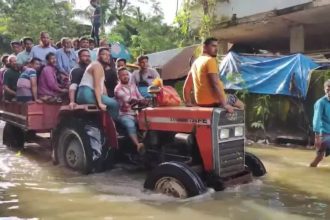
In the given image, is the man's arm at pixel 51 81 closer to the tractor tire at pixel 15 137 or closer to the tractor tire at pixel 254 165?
the tractor tire at pixel 15 137

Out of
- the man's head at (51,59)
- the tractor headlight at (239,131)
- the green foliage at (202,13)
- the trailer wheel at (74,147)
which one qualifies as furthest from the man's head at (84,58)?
the green foliage at (202,13)

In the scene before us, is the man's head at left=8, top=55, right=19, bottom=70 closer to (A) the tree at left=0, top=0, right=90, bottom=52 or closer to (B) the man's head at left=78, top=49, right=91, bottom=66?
(B) the man's head at left=78, top=49, right=91, bottom=66

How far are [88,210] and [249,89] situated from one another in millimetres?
8285

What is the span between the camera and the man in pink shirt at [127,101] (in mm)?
6802

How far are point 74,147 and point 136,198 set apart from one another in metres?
1.99

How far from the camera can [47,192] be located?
248 inches

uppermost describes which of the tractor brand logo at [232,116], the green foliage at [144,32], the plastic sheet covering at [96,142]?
the green foliage at [144,32]

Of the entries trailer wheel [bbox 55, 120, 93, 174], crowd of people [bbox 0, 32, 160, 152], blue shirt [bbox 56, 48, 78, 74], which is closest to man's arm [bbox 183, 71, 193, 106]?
crowd of people [bbox 0, 32, 160, 152]

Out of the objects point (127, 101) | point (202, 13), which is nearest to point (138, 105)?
point (127, 101)

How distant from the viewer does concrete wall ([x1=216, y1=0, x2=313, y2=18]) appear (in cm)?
1525

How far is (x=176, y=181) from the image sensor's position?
565cm

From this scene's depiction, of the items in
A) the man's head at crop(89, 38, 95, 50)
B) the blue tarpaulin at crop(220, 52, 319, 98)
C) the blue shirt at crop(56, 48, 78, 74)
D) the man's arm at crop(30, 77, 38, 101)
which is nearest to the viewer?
the man's arm at crop(30, 77, 38, 101)

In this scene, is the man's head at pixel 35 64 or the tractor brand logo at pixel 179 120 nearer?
the tractor brand logo at pixel 179 120

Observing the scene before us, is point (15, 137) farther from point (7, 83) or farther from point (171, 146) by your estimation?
point (171, 146)
